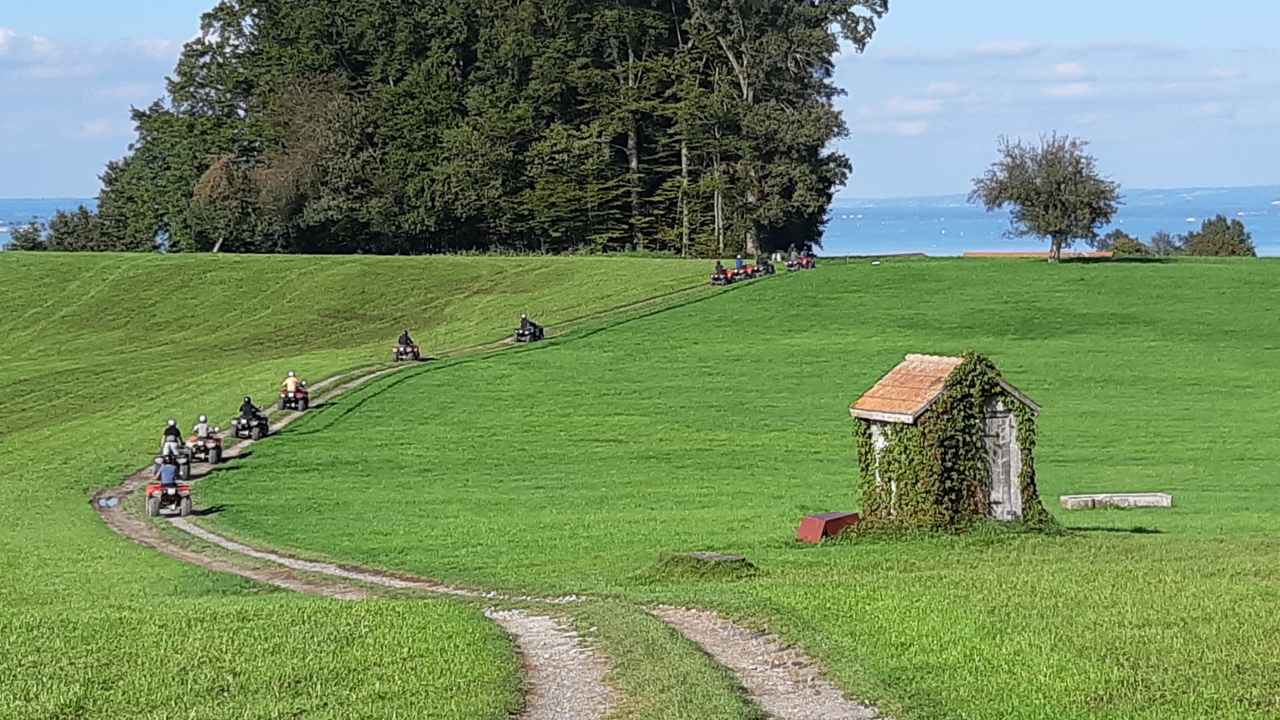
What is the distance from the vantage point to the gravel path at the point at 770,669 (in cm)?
1038

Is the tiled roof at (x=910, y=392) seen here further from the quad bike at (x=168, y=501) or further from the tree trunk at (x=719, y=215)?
the tree trunk at (x=719, y=215)

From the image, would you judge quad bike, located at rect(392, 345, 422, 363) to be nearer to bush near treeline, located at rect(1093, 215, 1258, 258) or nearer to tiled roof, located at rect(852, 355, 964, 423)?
tiled roof, located at rect(852, 355, 964, 423)

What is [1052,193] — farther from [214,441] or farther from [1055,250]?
[214,441]

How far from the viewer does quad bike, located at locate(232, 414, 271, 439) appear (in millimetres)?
37156

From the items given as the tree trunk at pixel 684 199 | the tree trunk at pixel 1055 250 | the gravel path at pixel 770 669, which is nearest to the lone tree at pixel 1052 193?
the tree trunk at pixel 1055 250

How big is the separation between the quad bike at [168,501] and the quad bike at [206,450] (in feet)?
18.8

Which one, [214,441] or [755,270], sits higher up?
[755,270]

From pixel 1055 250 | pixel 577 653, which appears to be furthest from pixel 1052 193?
pixel 577 653

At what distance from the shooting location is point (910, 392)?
21203 millimetres

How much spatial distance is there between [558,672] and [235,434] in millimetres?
27377

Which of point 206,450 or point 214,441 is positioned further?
point 214,441

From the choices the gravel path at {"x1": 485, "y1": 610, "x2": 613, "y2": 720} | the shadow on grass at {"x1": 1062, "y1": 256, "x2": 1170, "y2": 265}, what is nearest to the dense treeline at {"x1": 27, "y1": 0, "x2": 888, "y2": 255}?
the shadow on grass at {"x1": 1062, "y1": 256, "x2": 1170, "y2": 265}

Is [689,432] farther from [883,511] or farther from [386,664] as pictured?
[386,664]

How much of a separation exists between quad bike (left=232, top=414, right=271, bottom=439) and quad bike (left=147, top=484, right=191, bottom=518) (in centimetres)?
893
